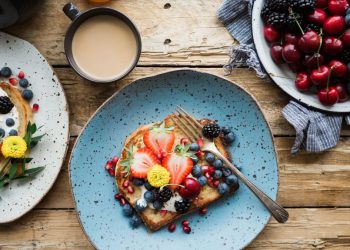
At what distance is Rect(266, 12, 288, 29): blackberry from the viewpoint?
1.78 meters

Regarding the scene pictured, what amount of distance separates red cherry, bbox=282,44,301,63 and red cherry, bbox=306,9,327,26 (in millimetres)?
98

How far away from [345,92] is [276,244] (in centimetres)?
Result: 54

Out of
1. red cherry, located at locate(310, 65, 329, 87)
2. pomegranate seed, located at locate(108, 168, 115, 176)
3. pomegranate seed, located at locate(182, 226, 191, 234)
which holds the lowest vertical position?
pomegranate seed, located at locate(182, 226, 191, 234)

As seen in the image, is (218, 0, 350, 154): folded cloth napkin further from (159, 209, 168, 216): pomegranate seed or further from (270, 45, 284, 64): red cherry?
(159, 209, 168, 216): pomegranate seed

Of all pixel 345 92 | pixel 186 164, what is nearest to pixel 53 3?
pixel 186 164

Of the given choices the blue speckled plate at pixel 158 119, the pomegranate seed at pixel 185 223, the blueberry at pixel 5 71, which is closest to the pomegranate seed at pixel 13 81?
the blueberry at pixel 5 71

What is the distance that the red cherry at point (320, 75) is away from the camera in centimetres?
179

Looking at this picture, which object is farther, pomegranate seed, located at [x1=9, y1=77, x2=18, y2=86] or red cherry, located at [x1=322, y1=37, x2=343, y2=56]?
pomegranate seed, located at [x1=9, y1=77, x2=18, y2=86]

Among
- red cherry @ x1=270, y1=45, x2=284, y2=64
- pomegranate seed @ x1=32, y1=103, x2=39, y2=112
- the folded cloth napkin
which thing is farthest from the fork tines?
pomegranate seed @ x1=32, y1=103, x2=39, y2=112

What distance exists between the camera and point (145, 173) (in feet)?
5.92

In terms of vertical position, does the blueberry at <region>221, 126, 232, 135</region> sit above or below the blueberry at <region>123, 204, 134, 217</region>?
above

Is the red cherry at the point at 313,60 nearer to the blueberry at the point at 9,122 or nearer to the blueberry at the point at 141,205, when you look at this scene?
the blueberry at the point at 141,205

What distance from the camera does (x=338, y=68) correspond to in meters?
1.79

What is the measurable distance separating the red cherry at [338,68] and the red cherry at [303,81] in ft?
0.26
